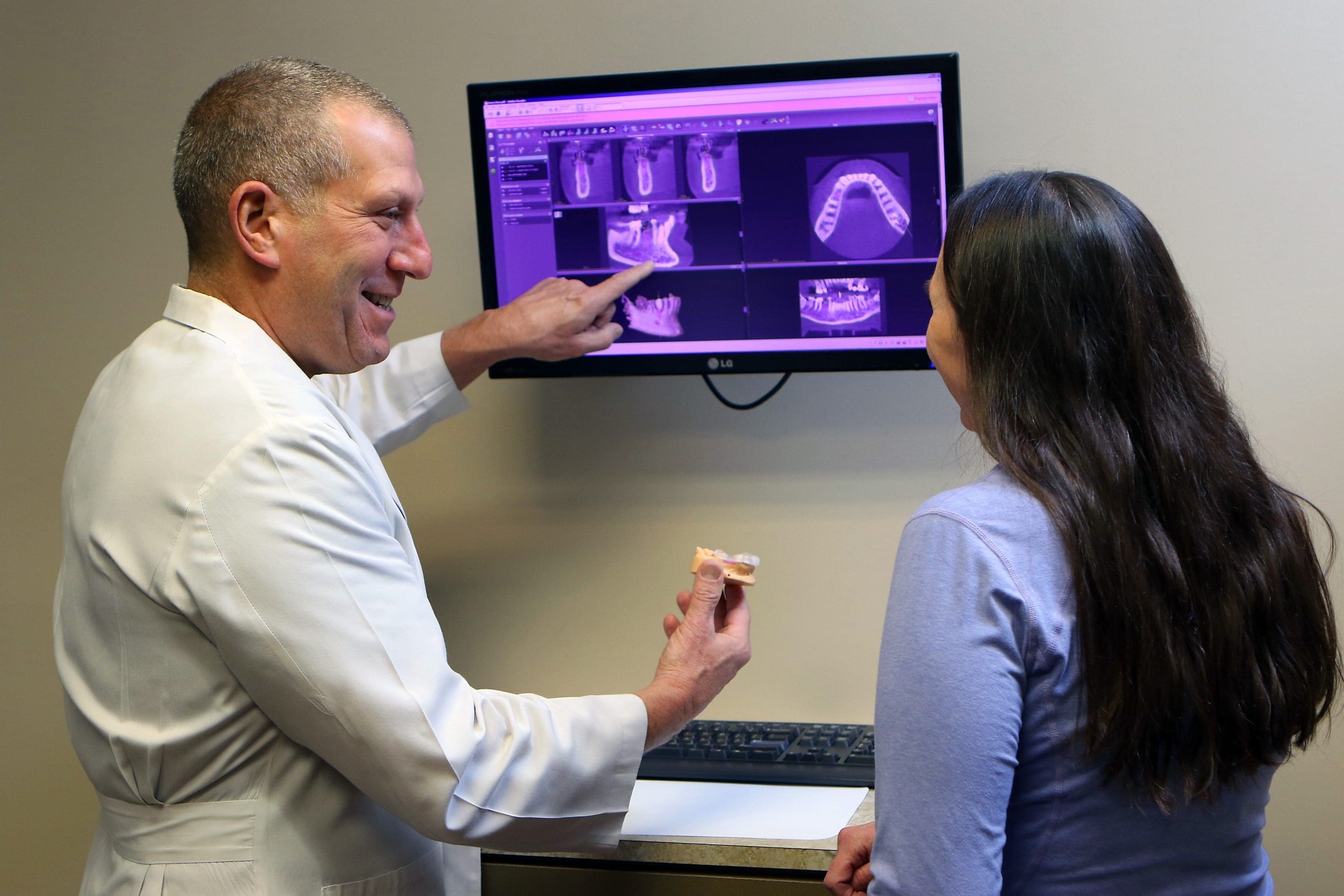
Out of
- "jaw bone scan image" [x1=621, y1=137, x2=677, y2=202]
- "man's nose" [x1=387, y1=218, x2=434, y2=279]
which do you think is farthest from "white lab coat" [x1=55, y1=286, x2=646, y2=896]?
"jaw bone scan image" [x1=621, y1=137, x2=677, y2=202]

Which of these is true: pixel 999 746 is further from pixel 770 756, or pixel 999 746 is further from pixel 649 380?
pixel 649 380

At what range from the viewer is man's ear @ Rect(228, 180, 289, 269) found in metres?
1.33

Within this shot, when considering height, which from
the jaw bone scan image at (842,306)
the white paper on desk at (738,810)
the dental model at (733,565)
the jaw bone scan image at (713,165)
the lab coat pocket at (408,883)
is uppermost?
the jaw bone scan image at (713,165)

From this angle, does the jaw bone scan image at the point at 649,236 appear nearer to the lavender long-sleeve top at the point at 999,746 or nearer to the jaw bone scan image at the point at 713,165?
the jaw bone scan image at the point at 713,165

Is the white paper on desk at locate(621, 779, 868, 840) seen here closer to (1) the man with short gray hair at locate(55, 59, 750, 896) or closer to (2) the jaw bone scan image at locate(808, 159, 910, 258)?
(1) the man with short gray hair at locate(55, 59, 750, 896)

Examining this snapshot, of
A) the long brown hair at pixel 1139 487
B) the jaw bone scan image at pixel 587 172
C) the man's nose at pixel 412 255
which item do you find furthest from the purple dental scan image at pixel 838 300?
the long brown hair at pixel 1139 487

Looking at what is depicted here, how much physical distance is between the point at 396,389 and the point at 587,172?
1.58 ft

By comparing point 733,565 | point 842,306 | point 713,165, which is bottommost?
point 733,565

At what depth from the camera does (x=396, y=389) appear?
196 centimetres

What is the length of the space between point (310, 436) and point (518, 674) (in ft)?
3.50

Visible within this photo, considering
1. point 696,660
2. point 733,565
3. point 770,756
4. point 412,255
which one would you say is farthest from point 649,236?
point 770,756

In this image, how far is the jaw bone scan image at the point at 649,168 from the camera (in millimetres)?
1860

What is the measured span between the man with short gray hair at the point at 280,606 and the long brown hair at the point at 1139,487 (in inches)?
23.7

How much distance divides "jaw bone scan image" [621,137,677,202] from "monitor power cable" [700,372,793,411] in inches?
13.3
